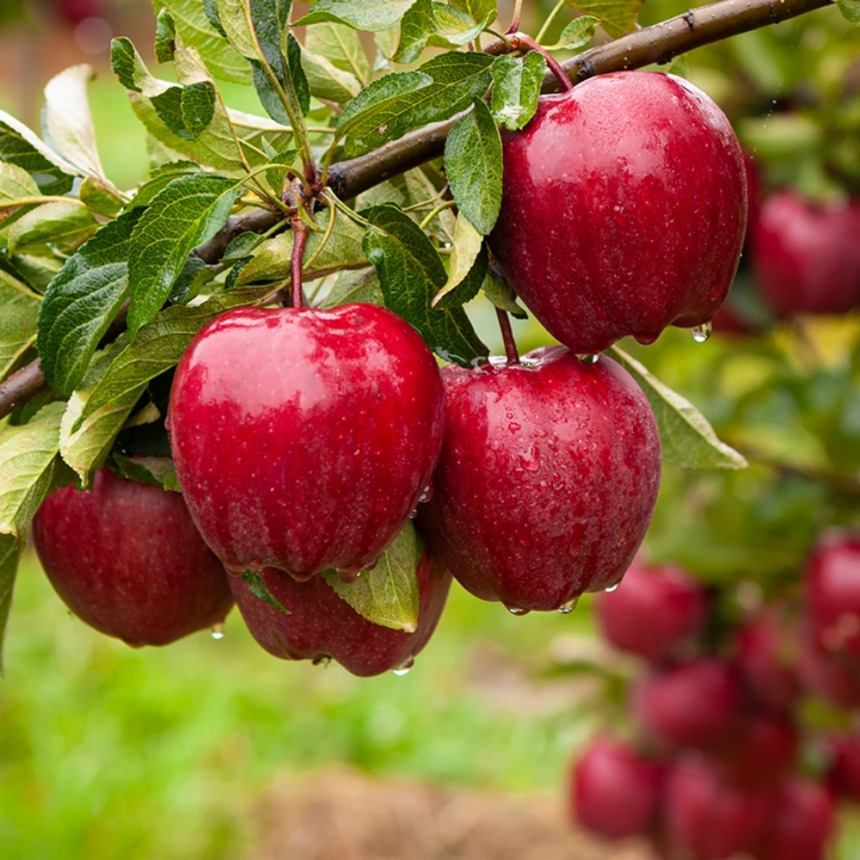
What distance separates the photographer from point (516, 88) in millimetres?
606

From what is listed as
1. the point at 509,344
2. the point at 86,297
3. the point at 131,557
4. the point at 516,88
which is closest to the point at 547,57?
the point at 516,88

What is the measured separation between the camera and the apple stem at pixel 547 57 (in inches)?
24.9

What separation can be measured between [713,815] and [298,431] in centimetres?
138

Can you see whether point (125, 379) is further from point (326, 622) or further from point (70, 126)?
point (70, 126)

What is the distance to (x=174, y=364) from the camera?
0.63 meters

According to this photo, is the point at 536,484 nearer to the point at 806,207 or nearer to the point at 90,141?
the point at 90,141

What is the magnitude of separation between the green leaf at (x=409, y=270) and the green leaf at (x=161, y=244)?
0.26 feet

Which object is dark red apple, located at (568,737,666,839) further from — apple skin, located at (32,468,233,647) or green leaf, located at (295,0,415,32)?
green leaf, located at (295,0,415,32)

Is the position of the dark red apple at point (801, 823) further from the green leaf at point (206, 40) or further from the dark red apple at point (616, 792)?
the green leaf at point (206, 40)

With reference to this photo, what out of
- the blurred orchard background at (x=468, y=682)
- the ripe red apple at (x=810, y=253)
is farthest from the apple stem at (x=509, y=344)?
the ripe red apple at (x=810, y=253)

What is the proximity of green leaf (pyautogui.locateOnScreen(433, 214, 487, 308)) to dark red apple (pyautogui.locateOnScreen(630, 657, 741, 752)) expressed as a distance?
1.19 meters

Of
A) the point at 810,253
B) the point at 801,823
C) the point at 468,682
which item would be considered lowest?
the point at 468,682

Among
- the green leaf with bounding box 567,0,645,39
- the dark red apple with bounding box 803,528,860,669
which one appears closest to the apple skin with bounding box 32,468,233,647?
the green leaf with bounding box 567,0,645,39

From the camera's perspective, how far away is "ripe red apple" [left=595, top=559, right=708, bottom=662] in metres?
1.73
